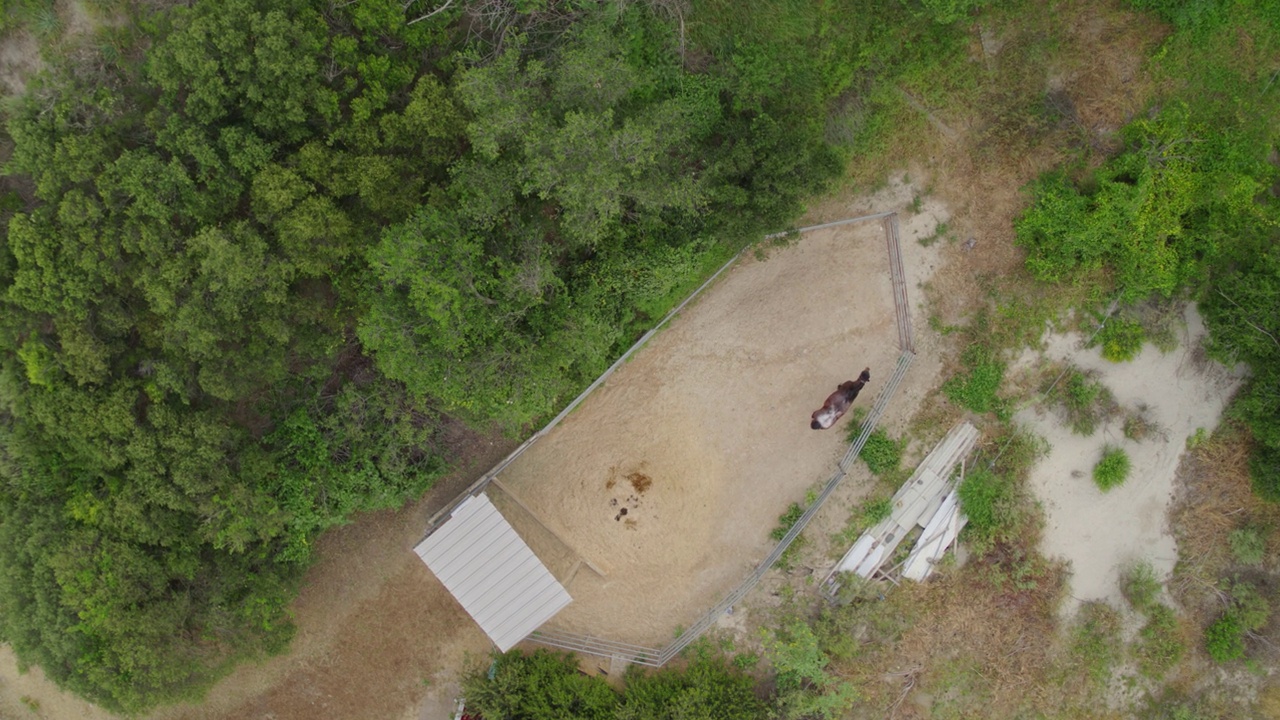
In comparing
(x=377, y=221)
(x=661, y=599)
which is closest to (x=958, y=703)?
(x=661, y=599)

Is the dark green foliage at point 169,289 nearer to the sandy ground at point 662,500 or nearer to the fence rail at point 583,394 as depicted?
the sandy ground at point 662,500

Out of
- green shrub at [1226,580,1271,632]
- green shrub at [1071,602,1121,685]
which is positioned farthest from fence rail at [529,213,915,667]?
green shrub at [1226,580,1271,632]

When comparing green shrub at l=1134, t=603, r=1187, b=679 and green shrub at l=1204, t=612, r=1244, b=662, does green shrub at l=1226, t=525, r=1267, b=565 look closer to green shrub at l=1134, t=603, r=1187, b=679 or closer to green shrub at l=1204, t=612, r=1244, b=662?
green shrub at l=1204, t=612, r=1244, b=662

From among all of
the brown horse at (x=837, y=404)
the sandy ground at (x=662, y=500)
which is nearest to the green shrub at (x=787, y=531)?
the sandy ground at (x=662, y=500)

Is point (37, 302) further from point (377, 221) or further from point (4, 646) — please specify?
point (4, 646)

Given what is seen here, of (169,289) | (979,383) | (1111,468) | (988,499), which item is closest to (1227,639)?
(1111,468)

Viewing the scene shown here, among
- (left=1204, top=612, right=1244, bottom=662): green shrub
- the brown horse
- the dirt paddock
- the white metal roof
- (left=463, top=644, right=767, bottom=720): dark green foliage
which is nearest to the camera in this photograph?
the white metal roof

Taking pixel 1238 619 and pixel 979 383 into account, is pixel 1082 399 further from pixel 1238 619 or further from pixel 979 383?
pixel 1238 619
